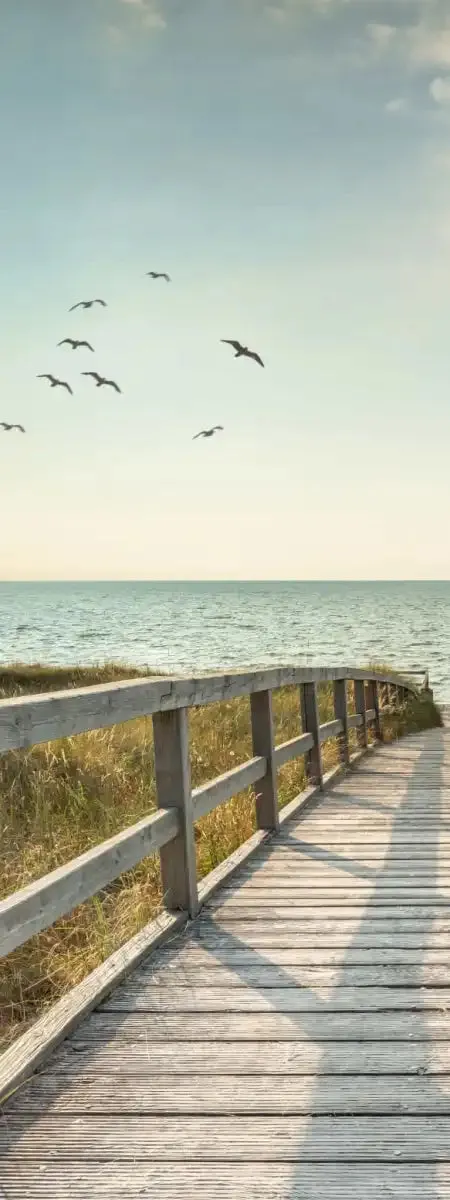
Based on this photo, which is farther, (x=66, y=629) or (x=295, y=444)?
(x=66, y=629)

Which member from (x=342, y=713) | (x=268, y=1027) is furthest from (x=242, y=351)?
(x=268, y=1027)

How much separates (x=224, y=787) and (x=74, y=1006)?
1.95 metres

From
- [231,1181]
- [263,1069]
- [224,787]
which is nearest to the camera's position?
[231,1181]

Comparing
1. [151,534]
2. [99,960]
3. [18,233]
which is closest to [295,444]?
[18,233]

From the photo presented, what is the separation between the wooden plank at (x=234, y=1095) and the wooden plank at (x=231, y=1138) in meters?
0.04

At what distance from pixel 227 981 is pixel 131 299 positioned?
44.9ft

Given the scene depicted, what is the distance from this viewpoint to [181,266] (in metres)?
13.9

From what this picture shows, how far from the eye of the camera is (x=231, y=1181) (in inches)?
91.6

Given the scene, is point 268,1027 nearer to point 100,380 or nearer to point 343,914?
point 343,914

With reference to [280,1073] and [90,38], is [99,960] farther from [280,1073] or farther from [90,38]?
[90,38]

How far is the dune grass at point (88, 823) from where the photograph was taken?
4.37 metres

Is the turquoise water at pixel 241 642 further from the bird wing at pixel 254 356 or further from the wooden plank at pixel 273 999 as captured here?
the wooden plank at pixel 273 999

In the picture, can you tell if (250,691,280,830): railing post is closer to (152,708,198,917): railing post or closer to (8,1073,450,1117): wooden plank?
(152,708,198,917): railing post

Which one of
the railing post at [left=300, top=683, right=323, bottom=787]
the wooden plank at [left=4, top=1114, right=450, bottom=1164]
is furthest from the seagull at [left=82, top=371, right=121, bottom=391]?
the wooden plank at [left=4, top=1114, right=450, bottom=1164]
